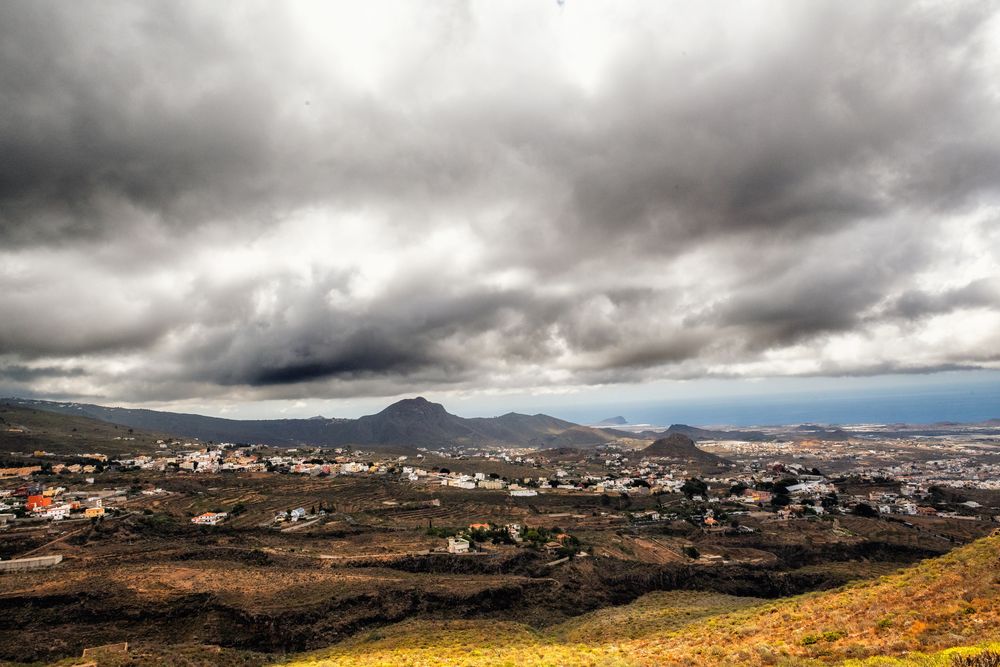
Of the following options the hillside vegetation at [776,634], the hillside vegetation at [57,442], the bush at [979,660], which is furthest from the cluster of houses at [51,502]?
the bush at [979,660]

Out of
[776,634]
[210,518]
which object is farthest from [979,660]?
[210,518]

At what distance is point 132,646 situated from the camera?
32.0m

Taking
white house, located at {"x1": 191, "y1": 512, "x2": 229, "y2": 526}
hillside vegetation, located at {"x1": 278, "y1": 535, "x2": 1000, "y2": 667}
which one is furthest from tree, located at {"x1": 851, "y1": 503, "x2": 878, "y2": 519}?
white house, located at {"x1": 191, "y1": 512, "x2": 229, "y2": 526}

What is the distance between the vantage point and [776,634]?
21766 mm

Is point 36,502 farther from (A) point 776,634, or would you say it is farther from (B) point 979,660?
(B) point 979,660

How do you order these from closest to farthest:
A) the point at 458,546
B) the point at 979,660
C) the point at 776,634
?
the point at 979,660, the point at 776,634, the point at 458,546

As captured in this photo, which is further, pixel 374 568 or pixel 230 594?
pixel 374 568

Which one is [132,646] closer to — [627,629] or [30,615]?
[30,615]

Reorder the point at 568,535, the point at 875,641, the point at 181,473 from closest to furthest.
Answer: the point at 875,641 < the point at 568,535 < the point at 181,473

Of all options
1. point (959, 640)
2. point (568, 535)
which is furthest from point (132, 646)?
point (568, 535)

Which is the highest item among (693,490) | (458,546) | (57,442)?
(57,442)

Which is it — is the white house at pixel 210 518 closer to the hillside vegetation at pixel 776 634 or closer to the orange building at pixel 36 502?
the orange building at pixel 36 502

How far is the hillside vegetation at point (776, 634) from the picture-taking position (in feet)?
52.5

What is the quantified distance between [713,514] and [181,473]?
130 meters
